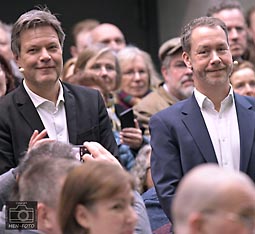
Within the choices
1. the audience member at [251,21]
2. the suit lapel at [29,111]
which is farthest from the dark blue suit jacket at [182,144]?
the audience member at [251,21]

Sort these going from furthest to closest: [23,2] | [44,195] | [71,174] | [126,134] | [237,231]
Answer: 1. [23,2]
2. [126,134]
3. [44,195]
4. [71,174]
5. [237,231]

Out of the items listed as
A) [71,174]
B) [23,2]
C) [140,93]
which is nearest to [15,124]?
[71,174]

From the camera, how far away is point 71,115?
14.3 ft

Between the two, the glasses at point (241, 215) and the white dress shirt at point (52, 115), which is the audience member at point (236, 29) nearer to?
the white dress shirt at point (52, 115)

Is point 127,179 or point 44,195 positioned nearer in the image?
point 127,179

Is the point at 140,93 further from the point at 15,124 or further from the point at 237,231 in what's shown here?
the point at 237,231

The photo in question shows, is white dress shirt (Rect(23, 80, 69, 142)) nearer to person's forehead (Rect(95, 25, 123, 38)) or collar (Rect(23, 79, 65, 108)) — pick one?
collar (Rect(23, 79, 65, 108))

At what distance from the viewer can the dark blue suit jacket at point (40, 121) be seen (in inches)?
167

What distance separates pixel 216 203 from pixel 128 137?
124 inches

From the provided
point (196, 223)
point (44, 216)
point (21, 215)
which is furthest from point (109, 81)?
point (196, 223)

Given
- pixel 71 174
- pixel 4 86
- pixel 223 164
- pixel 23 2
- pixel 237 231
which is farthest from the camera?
pixel 23 2

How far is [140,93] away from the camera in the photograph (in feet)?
22.5

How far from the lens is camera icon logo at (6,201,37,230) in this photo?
334 centimetres

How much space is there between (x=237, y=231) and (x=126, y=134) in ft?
10.2
